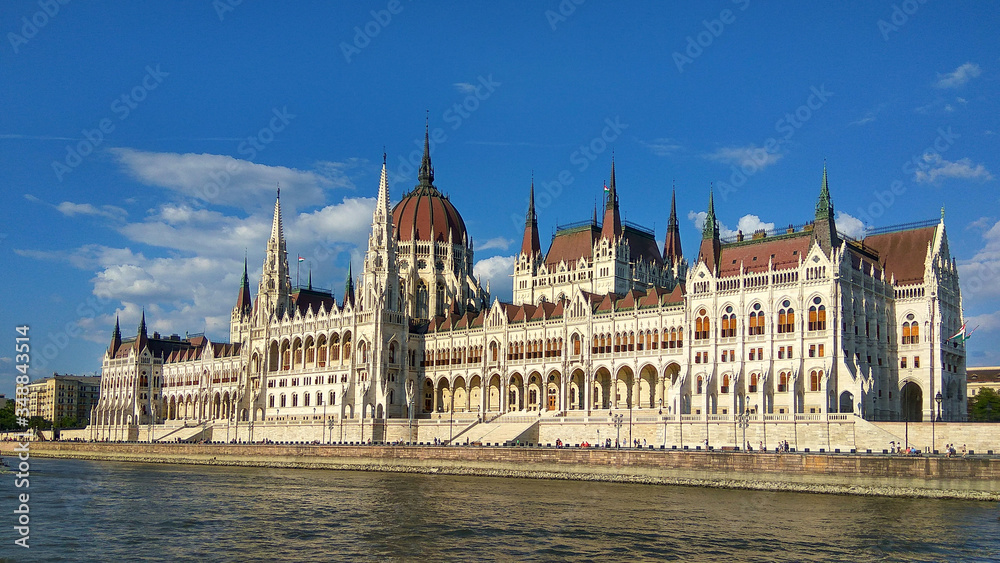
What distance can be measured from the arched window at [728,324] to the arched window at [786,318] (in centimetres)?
509

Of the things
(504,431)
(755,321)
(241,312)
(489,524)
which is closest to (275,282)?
(241,312)

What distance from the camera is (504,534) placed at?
170 ft

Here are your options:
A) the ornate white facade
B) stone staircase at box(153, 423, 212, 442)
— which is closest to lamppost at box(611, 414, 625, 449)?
the ornate white facade

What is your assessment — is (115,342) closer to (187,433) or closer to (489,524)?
(187,433)

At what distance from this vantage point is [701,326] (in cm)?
10225

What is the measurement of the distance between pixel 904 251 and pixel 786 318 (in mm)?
15753

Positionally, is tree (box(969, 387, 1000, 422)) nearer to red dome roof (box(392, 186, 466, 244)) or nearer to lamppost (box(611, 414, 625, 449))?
lamppost (box(611, 414, 625, 449))

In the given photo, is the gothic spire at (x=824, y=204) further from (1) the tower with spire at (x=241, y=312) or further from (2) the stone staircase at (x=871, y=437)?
(1) the tower with spire at (x=241, y=312)

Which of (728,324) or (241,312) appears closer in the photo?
(728,324)

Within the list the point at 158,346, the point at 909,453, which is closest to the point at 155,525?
the point at 909,453

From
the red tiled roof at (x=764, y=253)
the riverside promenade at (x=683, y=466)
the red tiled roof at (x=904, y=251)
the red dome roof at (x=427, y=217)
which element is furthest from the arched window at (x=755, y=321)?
the red dome roof at (x=427, y=217)

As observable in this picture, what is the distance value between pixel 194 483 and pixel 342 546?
135ft

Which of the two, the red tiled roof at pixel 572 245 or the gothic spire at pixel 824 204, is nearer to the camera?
the gothic spire at pixel 824 204

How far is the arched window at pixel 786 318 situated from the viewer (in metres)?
94.9
